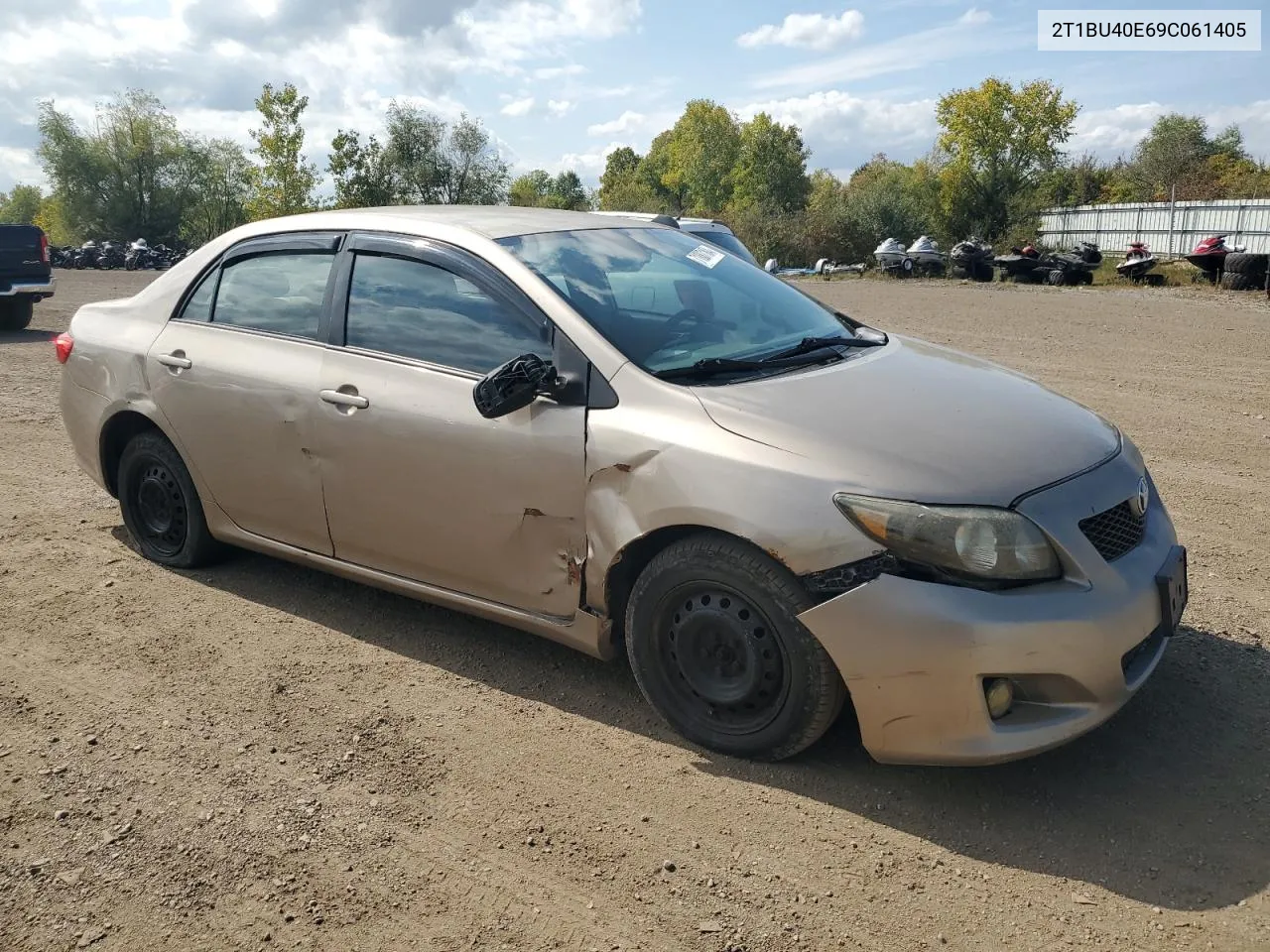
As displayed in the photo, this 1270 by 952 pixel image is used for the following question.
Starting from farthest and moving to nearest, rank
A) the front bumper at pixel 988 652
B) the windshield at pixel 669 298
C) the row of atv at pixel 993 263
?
1. the row of atv at pixel 993 263
2. the windshield at pixel 669 298
3. the front bumper at pixel 988 652

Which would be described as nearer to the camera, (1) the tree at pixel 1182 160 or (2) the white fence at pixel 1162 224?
(2) the white fence at pixel 1162 224

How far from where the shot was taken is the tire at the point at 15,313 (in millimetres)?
15914

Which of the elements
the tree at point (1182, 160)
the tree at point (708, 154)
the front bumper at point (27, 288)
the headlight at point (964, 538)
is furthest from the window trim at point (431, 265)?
the tree at point (708, 154)

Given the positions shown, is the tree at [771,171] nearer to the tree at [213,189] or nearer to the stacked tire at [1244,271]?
the tree at [213,189]

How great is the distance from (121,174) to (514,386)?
7979cm

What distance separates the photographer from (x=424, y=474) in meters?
3.78

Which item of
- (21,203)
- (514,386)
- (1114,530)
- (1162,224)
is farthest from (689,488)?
(21,203)

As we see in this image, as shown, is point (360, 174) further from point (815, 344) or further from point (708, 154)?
point (815, 344)

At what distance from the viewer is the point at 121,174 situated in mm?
72000

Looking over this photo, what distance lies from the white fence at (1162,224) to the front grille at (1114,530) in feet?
101

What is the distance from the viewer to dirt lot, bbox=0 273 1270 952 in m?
2.60

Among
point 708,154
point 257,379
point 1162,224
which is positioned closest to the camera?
point 257,379

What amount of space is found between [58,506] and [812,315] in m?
4.60

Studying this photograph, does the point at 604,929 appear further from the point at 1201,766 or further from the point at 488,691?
the point at 1201,766
